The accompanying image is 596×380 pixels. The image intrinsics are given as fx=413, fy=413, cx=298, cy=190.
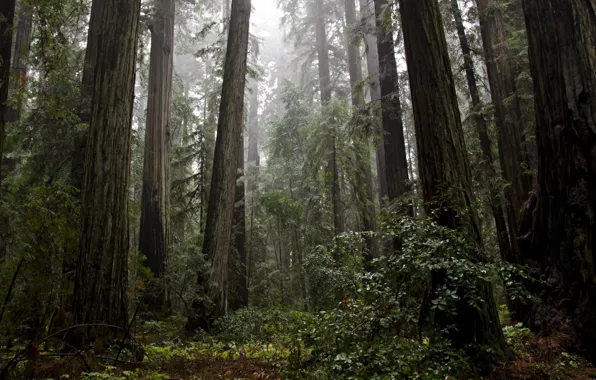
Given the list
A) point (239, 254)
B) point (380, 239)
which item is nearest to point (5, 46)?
point (380, 239)

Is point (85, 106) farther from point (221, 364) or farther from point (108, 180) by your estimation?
point (221, 364)

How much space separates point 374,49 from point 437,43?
14302 mm

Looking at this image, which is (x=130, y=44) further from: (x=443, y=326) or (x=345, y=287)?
(x=443, y=326)

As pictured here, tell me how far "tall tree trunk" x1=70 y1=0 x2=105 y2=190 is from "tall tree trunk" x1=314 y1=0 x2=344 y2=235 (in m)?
7.40

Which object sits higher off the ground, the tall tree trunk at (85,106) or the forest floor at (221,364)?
the tall tree trunk at (85,106)

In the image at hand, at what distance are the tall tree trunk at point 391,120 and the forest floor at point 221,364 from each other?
5282 mm

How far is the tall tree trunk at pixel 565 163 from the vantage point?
15.7 feet

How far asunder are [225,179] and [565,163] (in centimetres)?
647

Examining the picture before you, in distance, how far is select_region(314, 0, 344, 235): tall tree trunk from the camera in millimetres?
14008

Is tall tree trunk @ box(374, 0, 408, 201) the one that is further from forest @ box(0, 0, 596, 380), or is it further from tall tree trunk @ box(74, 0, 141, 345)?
tall tree trunk @ box(74, 0, 141, 345)

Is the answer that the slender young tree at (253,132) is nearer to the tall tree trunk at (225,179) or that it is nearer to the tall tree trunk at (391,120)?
the tall tree trunk at (391,120)

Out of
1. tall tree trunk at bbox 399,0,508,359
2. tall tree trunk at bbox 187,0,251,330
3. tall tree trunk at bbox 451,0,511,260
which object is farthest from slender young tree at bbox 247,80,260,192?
tall tree trunk at bbox 399,0,508,359

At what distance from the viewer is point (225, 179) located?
30.5 feet

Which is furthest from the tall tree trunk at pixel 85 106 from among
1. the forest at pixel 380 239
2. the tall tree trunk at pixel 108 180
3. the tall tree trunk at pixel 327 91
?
the tall tree trunk at pixel 327 91
